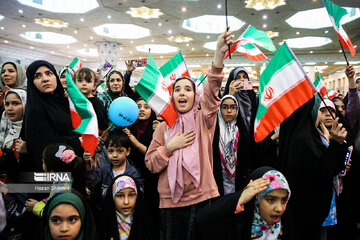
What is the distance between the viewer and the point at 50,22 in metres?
11.5

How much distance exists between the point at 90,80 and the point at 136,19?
364 inches

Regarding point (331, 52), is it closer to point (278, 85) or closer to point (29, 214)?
point (278, 85)

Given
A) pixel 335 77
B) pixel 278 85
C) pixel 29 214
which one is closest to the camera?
pixel 278 85

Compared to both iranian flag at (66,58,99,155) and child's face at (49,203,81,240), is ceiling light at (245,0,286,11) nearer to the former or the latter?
iranian flag at (66,58,99,155)

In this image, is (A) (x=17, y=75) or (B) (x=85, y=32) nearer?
(A) (x=17, y=75)

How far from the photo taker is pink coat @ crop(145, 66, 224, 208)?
1714 mm

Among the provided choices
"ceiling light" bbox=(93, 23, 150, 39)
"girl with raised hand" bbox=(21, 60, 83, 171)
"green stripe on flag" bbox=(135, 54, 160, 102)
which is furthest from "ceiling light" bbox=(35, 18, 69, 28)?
"green stripe on flag" bbox=(135, 54, 160, 102)

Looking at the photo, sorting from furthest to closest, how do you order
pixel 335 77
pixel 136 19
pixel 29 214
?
pixel 335 77 < pixel 136 19 < pixel 29 214

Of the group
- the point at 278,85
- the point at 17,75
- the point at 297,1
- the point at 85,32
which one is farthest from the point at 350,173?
the point at 85,32

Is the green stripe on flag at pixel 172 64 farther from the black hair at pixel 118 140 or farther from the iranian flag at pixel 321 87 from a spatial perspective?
the iranian flag at pixel 321 87

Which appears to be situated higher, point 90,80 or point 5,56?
point 5,56

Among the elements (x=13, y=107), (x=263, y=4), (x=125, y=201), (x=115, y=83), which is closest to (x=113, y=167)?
(x=125, y=201)

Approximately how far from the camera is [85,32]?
1297cm

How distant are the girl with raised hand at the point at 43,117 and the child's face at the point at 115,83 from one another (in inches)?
39.4
